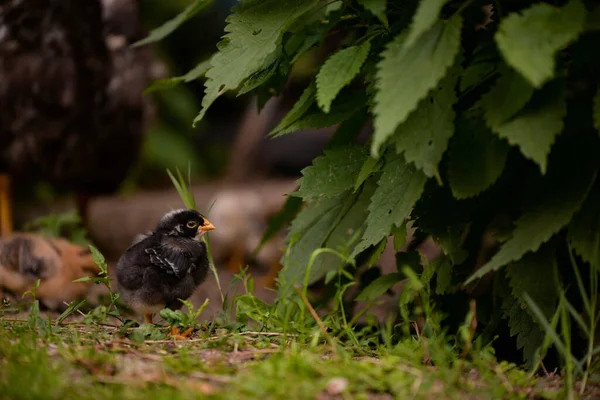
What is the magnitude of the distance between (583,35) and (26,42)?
335 centimetres

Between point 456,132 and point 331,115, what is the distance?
458 mm

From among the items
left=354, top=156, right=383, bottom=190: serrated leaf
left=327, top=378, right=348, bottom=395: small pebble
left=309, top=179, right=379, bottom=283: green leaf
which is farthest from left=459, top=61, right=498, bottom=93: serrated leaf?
left=327, top=378, right=348, bottom=395: small pebble

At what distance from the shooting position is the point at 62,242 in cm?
391

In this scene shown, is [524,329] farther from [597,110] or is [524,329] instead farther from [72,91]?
[72,91]

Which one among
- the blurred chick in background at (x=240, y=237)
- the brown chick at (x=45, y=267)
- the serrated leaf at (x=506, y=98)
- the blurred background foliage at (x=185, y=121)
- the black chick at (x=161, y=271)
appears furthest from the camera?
the blurred background foliage at (x=185, y=121)

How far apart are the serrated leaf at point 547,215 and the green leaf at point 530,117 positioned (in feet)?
0.72

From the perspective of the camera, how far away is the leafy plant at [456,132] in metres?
1.76

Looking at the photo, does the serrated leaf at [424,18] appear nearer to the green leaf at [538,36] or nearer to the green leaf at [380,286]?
the green leaf at [538,36]

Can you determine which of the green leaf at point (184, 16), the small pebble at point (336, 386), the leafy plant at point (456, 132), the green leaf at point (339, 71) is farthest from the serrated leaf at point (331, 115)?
the small pebble at point (336, 386)

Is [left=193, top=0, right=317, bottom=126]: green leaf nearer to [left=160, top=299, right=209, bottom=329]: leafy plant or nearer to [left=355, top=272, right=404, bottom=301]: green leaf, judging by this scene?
[left=160, top=299, right=209, bottom=329]: leafy plant

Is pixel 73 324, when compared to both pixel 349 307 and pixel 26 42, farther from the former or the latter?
pixel 26 42

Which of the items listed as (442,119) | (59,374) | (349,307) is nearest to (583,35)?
(442,119)

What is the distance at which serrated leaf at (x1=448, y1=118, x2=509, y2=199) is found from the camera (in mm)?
1992

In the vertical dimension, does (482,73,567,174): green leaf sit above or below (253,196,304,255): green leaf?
above
